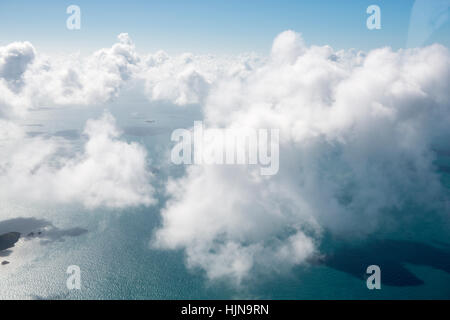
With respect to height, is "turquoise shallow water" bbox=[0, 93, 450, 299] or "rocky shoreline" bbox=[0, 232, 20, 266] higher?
"rocky shoreline" bbox=[0, 232, 20, 266]

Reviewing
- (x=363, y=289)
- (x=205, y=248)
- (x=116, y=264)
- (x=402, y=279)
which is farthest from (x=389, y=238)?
(x=116, y=264)

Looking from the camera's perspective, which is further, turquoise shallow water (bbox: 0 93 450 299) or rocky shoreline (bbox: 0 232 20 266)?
rocky shoreline (bbox: 0 232 20 266)

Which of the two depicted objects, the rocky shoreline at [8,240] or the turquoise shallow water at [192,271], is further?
the rocky shoreline at [8,240]

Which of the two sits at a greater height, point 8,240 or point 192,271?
point 8,240

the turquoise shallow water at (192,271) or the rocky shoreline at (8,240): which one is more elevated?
the rocky shoreline at (8,240)

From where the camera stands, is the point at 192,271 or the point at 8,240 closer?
the point at 192,271
